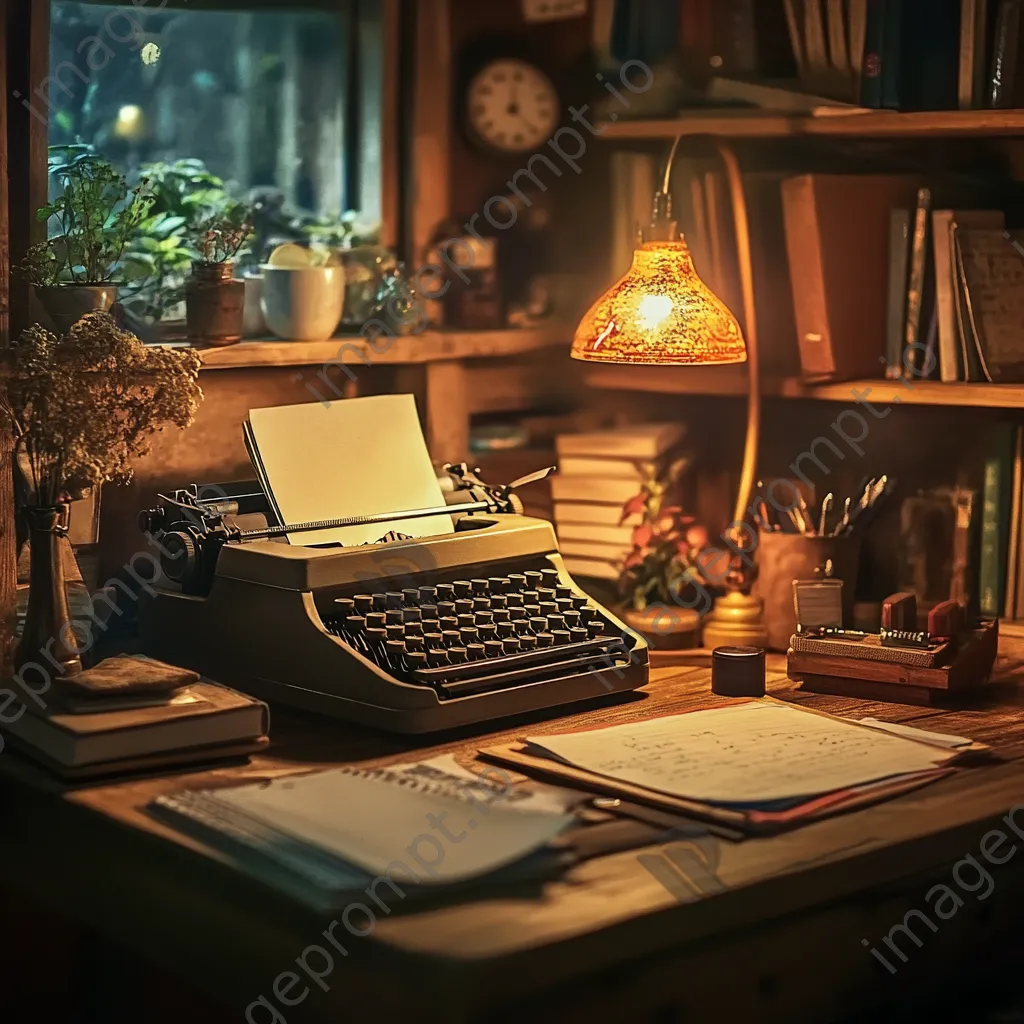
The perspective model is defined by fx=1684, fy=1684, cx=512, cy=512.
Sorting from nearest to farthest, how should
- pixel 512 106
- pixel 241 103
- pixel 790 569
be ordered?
pixel 790 569
pixel 241 103
pixel 512 106

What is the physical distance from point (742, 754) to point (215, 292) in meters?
0.99

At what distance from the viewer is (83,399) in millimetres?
1921

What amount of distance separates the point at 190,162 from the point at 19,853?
3.77ft

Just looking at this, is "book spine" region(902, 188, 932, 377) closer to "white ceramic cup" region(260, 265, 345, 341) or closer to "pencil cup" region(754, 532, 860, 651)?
"pencil cup" region(754, 532, 860, 651)

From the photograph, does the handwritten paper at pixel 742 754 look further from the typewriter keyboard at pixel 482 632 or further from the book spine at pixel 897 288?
the book spine at pixel 897 288

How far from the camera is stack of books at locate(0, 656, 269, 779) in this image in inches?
66.9

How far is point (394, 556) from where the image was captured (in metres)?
2.03

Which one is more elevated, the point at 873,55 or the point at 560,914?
the point at 873,55

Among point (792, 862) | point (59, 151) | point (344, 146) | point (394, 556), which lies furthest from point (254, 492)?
point (792, 862)

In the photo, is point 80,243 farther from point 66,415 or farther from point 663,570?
point 663,570

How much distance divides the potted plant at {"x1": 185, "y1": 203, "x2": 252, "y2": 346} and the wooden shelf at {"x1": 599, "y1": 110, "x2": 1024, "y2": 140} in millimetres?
696

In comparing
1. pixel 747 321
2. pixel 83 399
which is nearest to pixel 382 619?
pixel 83 399

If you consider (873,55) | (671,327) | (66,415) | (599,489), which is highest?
(873,55)

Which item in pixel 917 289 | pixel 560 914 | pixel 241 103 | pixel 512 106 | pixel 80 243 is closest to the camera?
pixel 560 914
